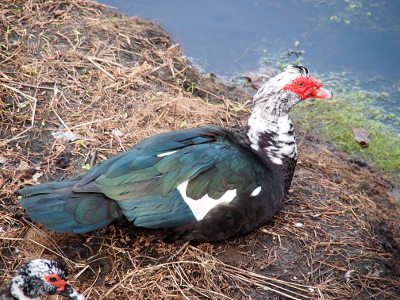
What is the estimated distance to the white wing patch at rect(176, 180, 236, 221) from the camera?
2.91 metres

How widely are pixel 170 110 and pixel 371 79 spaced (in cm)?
304

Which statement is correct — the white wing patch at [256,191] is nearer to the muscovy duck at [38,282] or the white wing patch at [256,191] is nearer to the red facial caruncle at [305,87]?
→ the red facial caruncle at [305,87]

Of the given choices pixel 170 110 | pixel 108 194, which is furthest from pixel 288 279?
pixel 170 110

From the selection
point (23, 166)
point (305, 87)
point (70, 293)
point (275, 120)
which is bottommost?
point (70, 293)

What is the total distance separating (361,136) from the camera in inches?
198

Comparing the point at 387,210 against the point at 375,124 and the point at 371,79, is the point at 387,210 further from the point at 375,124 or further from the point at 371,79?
the point at 371,79

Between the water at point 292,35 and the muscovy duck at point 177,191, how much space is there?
→ 2810 millimetres

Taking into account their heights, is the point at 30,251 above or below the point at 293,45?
below

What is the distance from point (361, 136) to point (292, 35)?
6.71 feet

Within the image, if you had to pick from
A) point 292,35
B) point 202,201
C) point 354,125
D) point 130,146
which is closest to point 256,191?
point 202,201

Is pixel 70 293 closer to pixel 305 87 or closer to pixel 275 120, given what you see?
pixel 275 120

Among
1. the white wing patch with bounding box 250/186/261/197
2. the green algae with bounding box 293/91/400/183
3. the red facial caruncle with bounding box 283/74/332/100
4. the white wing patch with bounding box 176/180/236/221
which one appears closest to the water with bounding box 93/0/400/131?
the green algae with bounding box 293/91/400/183

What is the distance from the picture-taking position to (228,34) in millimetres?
6156

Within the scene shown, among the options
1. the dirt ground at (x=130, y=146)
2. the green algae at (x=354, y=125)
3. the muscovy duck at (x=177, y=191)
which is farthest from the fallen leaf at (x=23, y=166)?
the green algae at (x=354, y=125)
